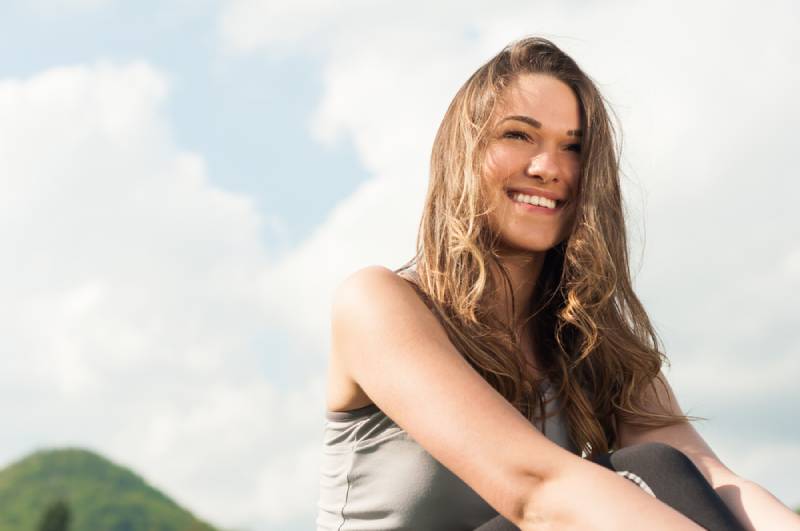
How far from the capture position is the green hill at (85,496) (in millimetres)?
27672

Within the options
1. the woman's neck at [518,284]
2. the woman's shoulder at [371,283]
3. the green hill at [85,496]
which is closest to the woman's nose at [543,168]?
the woman's neck at [518,284]

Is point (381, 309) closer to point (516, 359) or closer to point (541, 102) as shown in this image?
point (516, 359)

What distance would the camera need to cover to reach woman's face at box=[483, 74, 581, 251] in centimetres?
353

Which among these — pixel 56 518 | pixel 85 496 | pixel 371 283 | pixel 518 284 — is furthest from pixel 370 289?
pixel 85 496

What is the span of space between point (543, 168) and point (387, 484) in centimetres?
121

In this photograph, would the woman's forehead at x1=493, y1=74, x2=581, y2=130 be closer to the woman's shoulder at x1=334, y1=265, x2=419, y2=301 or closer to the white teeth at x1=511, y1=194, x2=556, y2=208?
the white teeth at x1=511, y1=194, x2=556, y2=208

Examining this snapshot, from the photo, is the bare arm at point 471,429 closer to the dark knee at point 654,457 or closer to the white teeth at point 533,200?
the dark knee at point 654,457

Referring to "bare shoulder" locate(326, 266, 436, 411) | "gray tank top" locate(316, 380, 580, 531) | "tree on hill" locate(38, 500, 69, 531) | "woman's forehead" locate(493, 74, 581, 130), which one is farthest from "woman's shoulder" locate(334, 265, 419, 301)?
"tree on hill" locate(38, 500, 69, 531)

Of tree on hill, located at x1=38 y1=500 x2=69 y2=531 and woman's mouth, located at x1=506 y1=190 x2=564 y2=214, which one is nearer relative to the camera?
woman's mouth, located at x1=506 y1=190 x2=564 y2=214

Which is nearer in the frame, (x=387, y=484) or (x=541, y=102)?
(x=387, y=484)

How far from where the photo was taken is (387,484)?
10.6ft

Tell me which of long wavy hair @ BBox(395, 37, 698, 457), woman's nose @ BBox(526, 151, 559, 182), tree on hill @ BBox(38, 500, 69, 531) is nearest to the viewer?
long wavy hair @ BBox(395, 37, 698, 457)

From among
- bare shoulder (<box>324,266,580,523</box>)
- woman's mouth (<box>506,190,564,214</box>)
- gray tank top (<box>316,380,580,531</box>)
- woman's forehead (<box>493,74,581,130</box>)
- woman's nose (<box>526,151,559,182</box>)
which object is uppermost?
woman's forehead (<box>493,74,581,130</box>)

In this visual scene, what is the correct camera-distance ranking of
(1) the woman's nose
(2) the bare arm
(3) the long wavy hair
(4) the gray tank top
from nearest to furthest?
(2) the bare arm → (4) the gray tank top → (3) the long wavy hair → (1) the woman's nose
